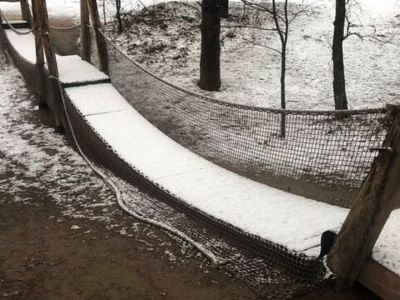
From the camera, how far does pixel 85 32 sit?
25.4 feet

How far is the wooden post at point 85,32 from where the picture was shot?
24.9 ft

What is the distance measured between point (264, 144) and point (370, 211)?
276cm

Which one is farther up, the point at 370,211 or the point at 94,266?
the point at 370,211

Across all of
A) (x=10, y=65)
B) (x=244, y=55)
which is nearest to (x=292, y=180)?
(x=244, y=55)

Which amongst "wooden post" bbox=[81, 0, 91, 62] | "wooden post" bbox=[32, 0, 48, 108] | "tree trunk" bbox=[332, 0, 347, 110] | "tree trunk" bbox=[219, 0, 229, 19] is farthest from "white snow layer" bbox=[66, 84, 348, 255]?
"tree trunk" bbox=[219, 0, 229, 19]

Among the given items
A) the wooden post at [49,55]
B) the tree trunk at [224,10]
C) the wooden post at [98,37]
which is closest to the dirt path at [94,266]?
the wooden post at [49,55]

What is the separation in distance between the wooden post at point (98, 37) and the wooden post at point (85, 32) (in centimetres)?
52

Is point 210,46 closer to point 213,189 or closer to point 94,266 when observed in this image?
point 213,189

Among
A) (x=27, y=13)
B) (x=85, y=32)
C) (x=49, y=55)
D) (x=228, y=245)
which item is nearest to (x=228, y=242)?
(x=228, y=245)

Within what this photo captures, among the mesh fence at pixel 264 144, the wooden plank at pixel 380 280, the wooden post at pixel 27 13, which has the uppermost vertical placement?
the wooden post at pixel 27 13

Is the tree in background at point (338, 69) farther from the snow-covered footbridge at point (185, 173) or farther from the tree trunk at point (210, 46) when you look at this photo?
the tree trunk at point (210, 46)

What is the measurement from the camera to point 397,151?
249 centimetres

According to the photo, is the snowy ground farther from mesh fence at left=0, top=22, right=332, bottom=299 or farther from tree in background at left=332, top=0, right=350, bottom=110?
mesh fence at left=0, top=22, right=332, bottom=299

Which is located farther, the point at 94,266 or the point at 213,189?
the point at 213,189
